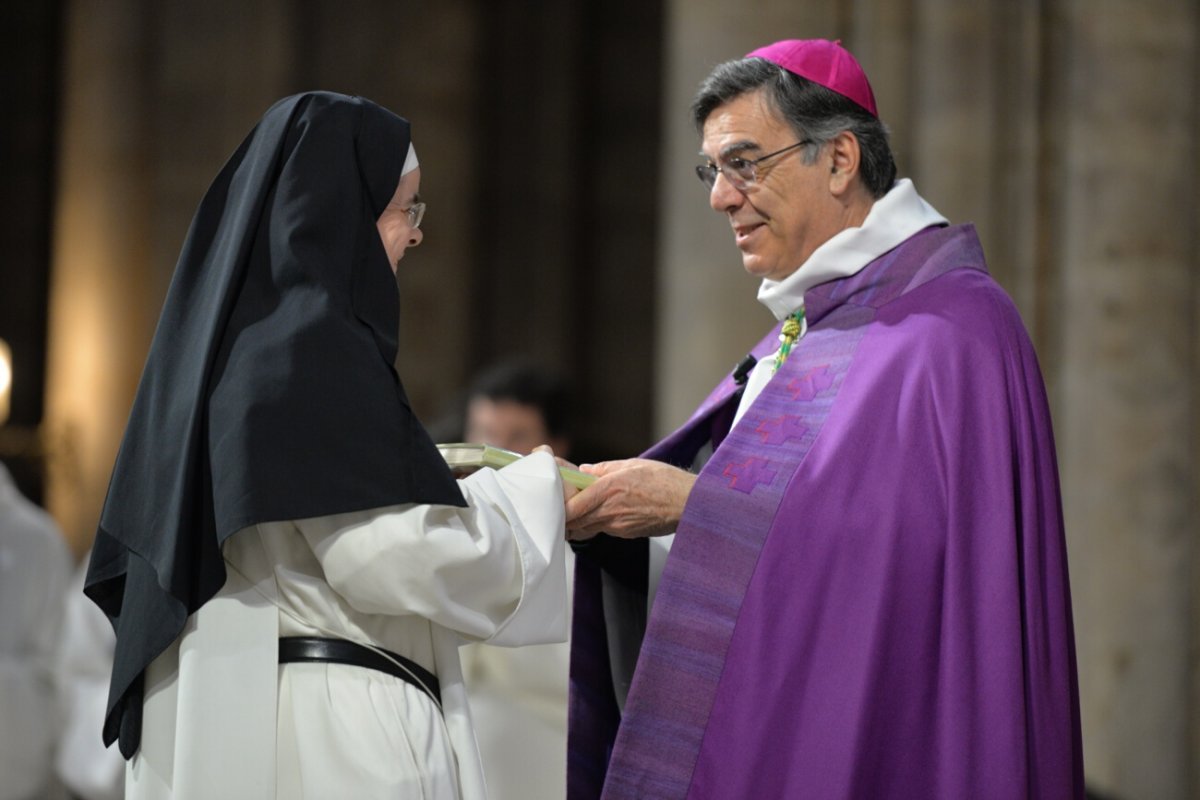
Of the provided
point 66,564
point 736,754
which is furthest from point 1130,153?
point 66,564

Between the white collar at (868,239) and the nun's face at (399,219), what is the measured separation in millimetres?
984

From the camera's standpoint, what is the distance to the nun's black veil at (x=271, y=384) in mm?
2617

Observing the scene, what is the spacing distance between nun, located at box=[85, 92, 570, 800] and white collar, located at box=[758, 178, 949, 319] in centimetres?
100

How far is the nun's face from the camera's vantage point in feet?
9.57

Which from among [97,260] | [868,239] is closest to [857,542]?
[868,239]

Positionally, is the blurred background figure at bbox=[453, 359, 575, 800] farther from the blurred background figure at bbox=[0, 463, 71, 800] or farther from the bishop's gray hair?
the blurred background figure at bbox=[0, 463, 71, 800]

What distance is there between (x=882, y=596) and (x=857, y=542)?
0.12 metres

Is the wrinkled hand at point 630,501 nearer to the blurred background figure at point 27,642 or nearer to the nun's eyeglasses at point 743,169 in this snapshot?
the nun's eyeglasses at point 743,169

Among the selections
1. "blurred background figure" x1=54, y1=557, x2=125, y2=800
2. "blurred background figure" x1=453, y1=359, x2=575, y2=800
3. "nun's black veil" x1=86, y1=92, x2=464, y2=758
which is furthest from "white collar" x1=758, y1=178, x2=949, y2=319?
"blurred background figure" x1=54, y1=557, x2=125, y2=800

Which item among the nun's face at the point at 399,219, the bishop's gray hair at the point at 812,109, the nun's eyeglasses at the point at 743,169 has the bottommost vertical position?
the nun's face at the point at 399,219

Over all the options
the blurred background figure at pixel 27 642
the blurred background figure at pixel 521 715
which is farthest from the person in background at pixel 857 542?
the blurred background figure at pixel 27 642

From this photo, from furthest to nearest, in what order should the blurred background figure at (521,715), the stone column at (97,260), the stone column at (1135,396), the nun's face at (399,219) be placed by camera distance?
the stone column at (97,260) → the stone column at (1135,396) → the blurred background figure at (521,715) → the nun's face at (399,219)

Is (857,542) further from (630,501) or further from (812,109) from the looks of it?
(812,109)

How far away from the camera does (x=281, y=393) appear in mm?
2619
